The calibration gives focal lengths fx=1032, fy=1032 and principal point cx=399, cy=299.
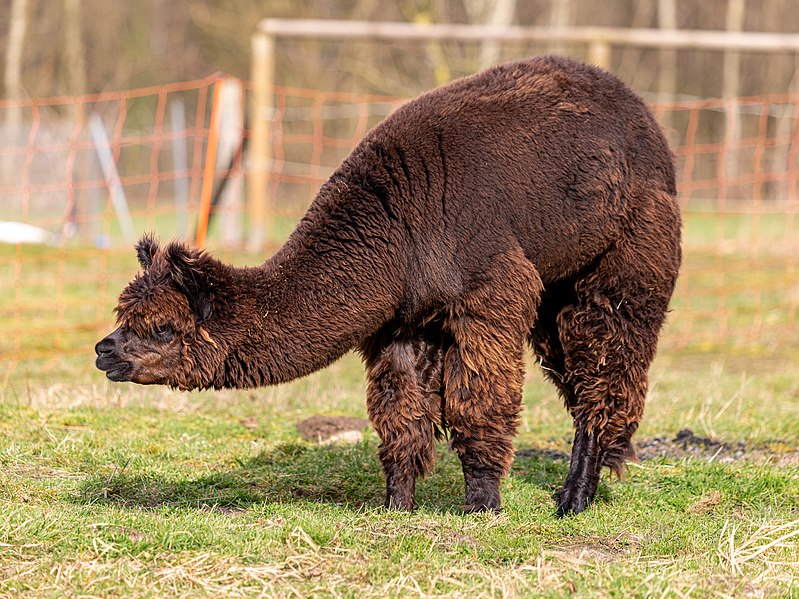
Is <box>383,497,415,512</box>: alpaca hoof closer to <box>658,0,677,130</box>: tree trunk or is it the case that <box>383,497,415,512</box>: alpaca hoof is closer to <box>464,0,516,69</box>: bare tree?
<box>464,0,516,69</box>: bare tree

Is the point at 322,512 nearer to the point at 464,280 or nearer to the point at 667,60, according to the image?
the point at 464,280

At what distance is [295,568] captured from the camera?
12.4 ft

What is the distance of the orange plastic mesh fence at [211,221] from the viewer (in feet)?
34.2

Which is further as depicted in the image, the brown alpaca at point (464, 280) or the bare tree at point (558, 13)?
the bare tree at point (558, 13)

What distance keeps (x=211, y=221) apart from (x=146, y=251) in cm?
957

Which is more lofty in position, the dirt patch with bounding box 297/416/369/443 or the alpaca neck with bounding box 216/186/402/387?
the alpaca neck with bounding box 216/186/402/387

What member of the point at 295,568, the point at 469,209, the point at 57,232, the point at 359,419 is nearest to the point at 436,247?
the point at 469,209

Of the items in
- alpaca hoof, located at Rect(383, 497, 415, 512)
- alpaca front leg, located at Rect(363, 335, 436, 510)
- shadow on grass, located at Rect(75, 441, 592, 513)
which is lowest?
shadow on grass, located at Rect(75, 441, 592, 513)

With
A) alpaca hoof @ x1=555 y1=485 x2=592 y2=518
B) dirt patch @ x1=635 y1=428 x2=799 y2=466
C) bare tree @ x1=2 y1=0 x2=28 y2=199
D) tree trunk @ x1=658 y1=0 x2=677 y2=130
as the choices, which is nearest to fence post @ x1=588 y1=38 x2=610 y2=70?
dirt patch @ x1=635 y1=428 x2=799 y2=466

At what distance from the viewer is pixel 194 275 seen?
172 inches

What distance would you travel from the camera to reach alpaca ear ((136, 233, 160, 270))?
14.7ft

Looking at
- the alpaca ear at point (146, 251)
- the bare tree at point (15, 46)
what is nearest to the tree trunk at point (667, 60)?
the bare tree at point (15, 46)

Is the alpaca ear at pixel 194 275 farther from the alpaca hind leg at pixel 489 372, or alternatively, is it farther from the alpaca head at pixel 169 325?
the alpaca hind leg at pixel 489 372

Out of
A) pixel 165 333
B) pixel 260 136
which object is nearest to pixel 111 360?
pixel 165 333
